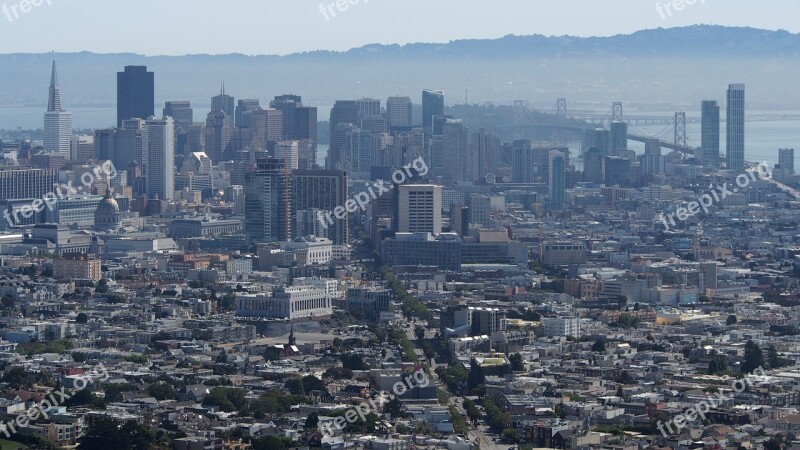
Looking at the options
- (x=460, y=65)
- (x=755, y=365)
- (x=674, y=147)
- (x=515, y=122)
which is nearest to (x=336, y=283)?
(x=755, y=365)

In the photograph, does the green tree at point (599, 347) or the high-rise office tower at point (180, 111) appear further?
the high-rise office tower at point (180, 111)

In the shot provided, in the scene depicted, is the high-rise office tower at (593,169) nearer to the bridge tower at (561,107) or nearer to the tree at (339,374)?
the bridge tower at (561,107)

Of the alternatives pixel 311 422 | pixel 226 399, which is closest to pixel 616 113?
pixel 226 399

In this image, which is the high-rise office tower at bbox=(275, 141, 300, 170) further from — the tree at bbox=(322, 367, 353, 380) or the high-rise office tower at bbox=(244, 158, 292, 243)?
the tree at bbox=(322, 367, 353, 380)

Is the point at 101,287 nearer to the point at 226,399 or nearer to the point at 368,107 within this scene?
the point at 226,399

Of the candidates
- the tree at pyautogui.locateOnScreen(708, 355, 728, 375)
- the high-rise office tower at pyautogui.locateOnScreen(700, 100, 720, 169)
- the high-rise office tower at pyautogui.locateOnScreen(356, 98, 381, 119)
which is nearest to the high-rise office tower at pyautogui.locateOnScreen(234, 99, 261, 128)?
the high-rise office tower at pyautogui.locateOnScreen(356, 98, 381, 119)

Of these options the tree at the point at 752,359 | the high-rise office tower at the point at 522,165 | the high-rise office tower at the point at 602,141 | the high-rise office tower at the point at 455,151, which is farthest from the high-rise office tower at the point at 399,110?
the tree at the point at 752,359
